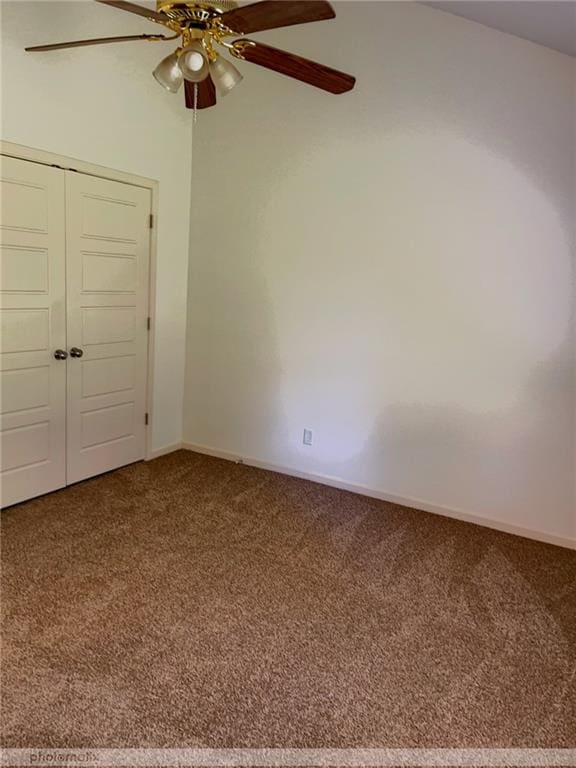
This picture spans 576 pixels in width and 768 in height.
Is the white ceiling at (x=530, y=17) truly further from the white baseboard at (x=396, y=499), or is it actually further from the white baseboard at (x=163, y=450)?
the white baseboard at (x=163, y=450)

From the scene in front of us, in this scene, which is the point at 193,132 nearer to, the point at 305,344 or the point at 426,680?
the point at 305,344

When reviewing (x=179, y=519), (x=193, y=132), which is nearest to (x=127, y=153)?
(x=193, y=132)

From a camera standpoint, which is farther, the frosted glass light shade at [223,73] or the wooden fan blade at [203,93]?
the wooden fan blade at [203,93]

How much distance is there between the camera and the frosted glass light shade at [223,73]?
219cm

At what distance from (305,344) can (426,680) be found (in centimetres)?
236

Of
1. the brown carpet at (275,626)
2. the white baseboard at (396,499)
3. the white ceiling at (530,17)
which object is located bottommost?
the brown carpet at (275,626)

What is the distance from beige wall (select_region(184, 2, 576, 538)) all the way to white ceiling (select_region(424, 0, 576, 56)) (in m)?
0.09

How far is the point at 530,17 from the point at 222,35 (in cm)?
168

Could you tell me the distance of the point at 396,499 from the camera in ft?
12.1

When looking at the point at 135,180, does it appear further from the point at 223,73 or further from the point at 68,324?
the point at 223,73

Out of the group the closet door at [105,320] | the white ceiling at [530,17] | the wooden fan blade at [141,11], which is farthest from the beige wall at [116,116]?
the white ceiling at [530,17]

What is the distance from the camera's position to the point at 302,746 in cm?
174

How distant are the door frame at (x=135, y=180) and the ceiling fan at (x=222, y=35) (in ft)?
2.90

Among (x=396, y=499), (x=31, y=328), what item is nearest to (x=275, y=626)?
(x=396, y=499)
